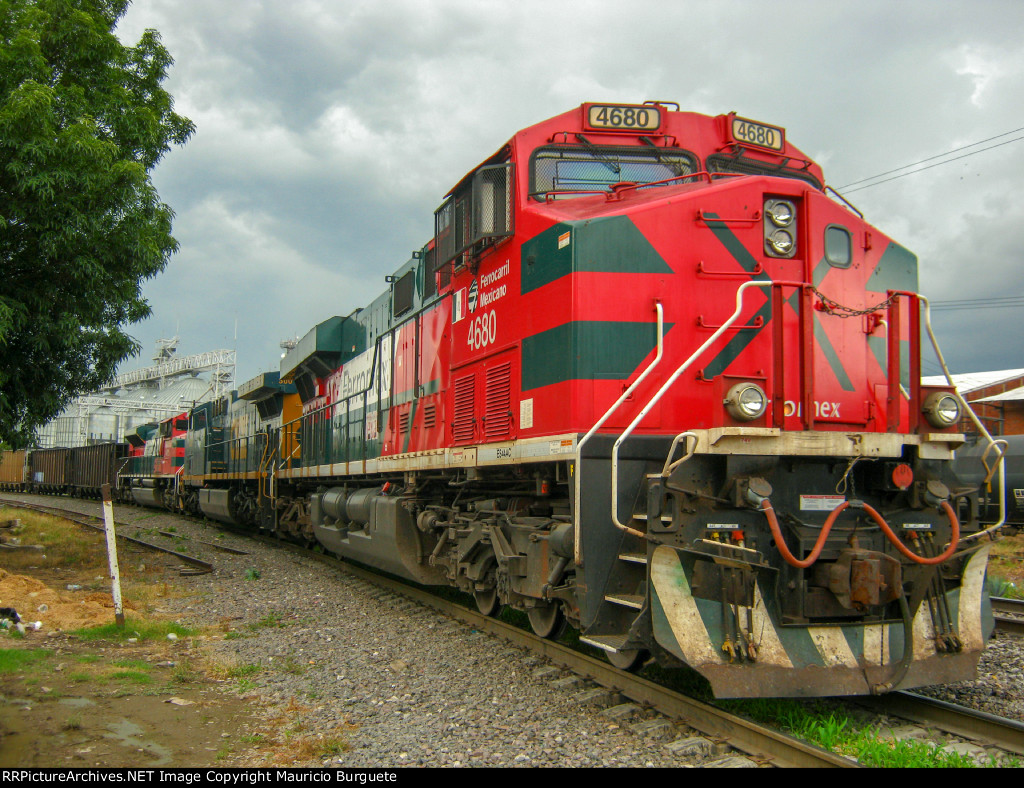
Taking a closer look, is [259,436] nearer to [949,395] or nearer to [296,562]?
[296,562]

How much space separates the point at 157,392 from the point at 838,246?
67.0 m

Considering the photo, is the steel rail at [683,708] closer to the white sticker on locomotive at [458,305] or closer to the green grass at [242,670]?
the green grass at [242,670]

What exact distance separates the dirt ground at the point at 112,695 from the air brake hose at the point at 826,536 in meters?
2.70

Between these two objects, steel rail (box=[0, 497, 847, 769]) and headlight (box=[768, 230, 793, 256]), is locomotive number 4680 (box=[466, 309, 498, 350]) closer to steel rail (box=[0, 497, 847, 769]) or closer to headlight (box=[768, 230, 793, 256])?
headlight (box=[768, 230, 793, 256])

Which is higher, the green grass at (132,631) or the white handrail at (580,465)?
the white handrail at (580,465)

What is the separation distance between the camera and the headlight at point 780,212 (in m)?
4.94

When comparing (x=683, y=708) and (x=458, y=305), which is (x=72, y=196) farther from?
(x=683, y=708)

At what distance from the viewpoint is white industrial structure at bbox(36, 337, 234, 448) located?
2392 inches

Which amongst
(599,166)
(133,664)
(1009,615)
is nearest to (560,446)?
(599,166)

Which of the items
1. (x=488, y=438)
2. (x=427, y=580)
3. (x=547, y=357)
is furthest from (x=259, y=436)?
(x=547, y=357)

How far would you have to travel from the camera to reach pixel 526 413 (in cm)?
533

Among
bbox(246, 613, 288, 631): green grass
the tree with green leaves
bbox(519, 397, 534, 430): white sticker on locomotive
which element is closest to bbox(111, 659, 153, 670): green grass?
bbox(246, 613, 288, 631): green grass

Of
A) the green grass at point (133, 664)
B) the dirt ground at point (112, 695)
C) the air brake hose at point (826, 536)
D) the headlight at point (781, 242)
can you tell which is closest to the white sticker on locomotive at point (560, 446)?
the air brake hose at point (826, 536)
